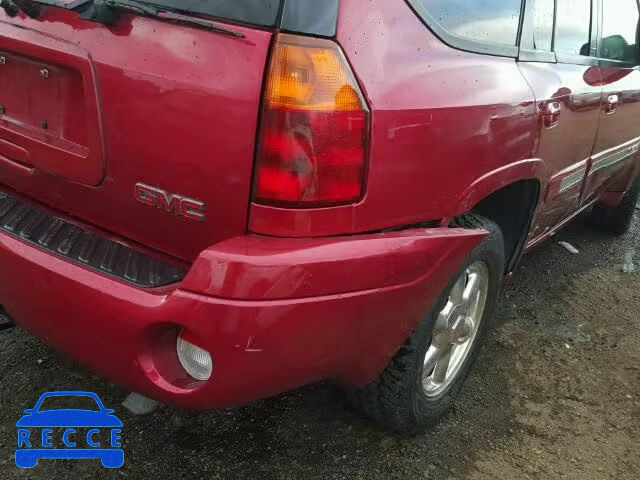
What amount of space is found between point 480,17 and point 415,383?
121 centimetres

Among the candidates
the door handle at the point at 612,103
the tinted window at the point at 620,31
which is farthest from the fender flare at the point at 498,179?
the tinted window at the point at 620,31

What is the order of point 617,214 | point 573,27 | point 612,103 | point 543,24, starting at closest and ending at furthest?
point 543,24, point 573,27, point 612,103, point 617,214

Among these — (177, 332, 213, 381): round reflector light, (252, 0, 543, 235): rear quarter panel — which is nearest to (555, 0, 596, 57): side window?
(252, 0, 543, 235): rear quarter panel

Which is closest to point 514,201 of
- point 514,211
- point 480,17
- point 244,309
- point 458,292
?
point 514,211

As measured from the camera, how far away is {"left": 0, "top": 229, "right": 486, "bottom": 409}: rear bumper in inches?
56.6

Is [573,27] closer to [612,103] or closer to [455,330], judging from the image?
[612,103]

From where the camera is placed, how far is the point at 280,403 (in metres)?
2.35

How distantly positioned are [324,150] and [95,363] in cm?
85

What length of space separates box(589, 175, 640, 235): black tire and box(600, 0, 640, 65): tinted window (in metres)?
1.35

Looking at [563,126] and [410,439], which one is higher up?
[563,126]

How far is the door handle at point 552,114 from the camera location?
2.18 metres

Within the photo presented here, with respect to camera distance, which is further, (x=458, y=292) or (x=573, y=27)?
(x=573, y=27)

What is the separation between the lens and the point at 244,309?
1.42 meters

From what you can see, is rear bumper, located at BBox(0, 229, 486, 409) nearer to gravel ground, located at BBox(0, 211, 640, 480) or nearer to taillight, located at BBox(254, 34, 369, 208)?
taillight, located at BBox(254, 34, 369, 208)
